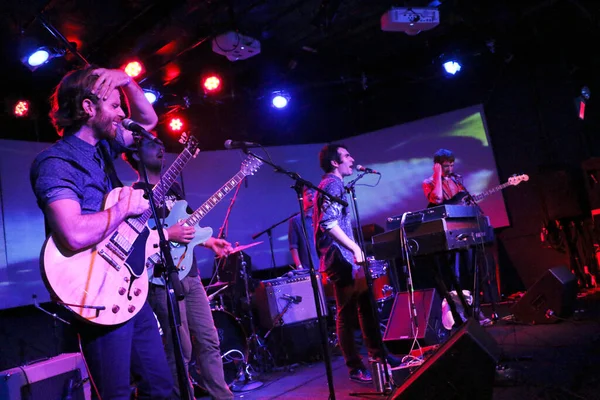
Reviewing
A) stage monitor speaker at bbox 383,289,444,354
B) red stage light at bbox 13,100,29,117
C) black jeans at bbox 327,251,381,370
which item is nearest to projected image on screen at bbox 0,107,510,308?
red stage light at bbox 13,100,29,117

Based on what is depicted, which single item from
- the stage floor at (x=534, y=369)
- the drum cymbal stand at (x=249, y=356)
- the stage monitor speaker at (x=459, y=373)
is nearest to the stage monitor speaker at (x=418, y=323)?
the stage floor at (x=534, y=369)

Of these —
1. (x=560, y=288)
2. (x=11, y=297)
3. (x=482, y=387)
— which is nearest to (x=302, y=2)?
(x=560, y=288)

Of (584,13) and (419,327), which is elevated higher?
(584,13)

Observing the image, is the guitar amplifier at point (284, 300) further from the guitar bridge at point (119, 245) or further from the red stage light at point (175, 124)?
the guitar bridge at point (119, 245)

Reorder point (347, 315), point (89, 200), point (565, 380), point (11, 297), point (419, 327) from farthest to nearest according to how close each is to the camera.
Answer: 1. point (11, 297)
2. point (419, 327)
3. point (347, 315)
4. point (565, 380)
5. point (89, 200)

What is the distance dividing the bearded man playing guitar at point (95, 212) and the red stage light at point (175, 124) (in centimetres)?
543

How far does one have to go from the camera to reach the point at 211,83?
7.61 m

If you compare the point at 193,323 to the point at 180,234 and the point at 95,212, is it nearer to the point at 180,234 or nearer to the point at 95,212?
Result: the point at 180,234

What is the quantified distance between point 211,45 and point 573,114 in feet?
20.3

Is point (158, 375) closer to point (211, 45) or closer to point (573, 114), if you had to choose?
point (211, 45)

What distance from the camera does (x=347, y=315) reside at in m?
4.61

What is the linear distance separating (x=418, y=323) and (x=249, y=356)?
217cm

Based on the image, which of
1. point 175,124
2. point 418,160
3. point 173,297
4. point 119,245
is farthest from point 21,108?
point 418,160

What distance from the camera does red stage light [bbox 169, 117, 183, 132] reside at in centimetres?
796
